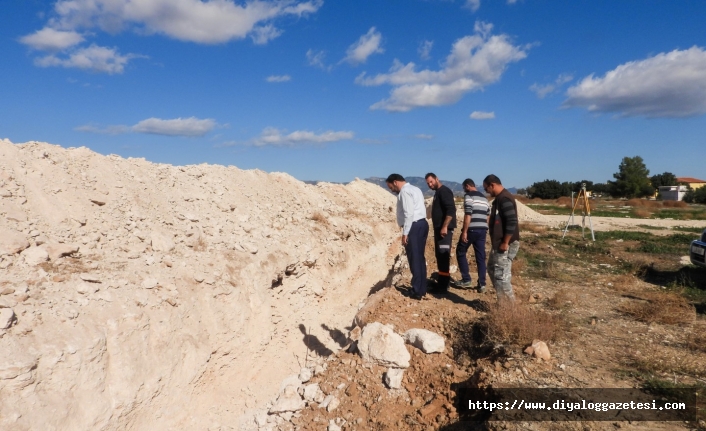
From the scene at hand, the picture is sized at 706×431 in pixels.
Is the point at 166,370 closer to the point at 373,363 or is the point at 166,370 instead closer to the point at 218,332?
the point at 218,332

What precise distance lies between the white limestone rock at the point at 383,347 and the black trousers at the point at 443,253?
1.62m

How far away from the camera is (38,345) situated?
4496mm

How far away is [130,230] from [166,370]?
2634 millimetres

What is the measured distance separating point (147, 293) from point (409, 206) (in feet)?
12.1

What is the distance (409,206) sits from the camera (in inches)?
225

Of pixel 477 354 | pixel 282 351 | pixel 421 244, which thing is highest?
pixel 421 244

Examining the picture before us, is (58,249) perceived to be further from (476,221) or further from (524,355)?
(524,355)

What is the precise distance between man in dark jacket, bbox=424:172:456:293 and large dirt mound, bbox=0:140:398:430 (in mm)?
2639

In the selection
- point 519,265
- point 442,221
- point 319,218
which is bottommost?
point 519,265

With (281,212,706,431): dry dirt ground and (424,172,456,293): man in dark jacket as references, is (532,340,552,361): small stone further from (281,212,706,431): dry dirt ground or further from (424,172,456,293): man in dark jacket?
(424,172,456,293): man in dark jacket

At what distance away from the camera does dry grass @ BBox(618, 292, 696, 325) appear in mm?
5305

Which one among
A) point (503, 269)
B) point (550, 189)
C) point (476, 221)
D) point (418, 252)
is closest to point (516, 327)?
point (503, 269)

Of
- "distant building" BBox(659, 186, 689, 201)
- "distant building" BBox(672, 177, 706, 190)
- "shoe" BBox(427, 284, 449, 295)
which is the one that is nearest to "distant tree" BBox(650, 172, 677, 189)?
"distant building" BBox(672, 177, 706, 190)

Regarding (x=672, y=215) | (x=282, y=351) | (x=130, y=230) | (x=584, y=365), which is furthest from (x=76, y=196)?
(x=672, y=215)
